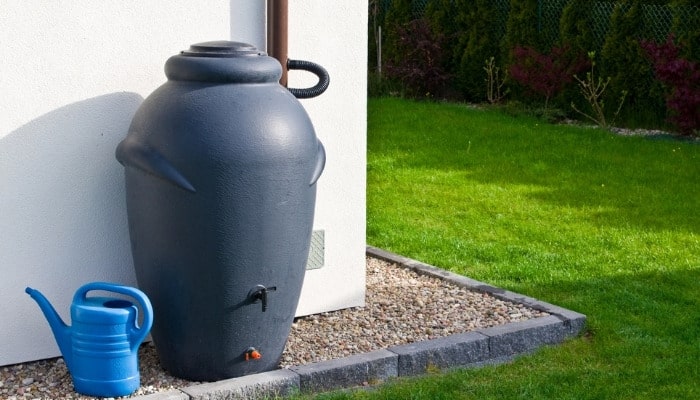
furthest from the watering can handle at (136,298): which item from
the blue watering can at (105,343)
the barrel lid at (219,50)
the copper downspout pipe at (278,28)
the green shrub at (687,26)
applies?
the green shrub at (687,26)

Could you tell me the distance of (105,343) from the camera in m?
4.20

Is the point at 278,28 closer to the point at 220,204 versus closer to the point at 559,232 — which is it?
the point at 220,204

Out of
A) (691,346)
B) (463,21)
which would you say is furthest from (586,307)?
(463,21)

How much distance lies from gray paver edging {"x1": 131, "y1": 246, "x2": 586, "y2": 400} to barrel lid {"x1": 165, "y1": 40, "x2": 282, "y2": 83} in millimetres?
1212

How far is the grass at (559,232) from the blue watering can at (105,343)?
83 cm

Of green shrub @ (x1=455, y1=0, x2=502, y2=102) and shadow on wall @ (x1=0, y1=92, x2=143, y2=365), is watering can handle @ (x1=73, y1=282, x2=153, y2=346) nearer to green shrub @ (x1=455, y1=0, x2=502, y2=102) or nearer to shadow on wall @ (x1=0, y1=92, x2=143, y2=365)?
shadow on wall @ (x1=0, y1=92, x2=143, y2=365)

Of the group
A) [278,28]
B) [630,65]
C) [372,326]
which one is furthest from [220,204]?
[630,65]

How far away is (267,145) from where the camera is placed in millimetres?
4238

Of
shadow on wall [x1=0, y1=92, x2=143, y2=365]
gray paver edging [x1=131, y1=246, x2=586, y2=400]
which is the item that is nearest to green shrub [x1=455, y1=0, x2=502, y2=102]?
gray paver edging [x1=131, y1=246, x2=586, y2=400]

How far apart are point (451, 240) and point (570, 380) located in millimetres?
2580

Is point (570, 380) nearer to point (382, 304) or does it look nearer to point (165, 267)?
point (382, 304)

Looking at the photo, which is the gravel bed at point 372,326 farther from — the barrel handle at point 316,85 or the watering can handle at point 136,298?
the barrel handle at point 316,85

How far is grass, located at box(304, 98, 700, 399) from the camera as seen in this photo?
4.71 meters

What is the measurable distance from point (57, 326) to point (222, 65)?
4.05 feet
